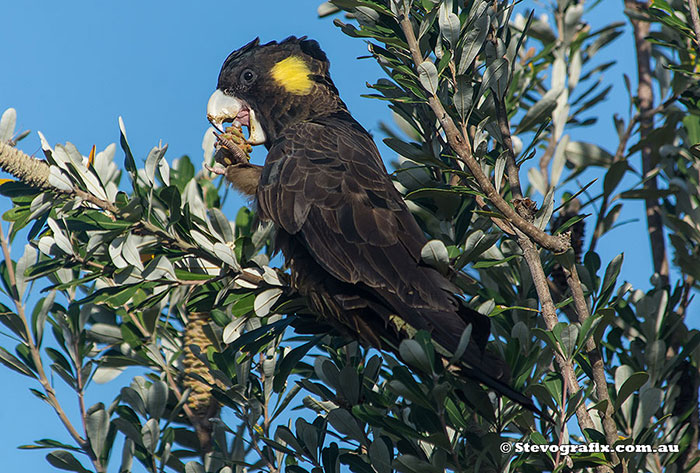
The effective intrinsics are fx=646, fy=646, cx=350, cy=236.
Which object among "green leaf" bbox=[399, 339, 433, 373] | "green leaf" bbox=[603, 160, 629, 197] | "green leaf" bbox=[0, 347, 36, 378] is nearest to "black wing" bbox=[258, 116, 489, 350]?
"green leaf" bbox=[399, 339, 433, 373]

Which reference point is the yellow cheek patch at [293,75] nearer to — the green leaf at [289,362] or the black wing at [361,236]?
the black wing at [361,236]

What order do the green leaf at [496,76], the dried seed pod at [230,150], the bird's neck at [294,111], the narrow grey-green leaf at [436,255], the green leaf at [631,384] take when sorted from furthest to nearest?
the bird's neck at [294,111]
the dried seed pod at [230,150]
the green leaf at [496,76]
the narrow grey-green leaf at [436,255]
the green leaf at [631,384]

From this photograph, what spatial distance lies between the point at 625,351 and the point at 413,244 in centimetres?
112

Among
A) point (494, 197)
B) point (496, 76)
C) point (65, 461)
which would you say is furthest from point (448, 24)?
point (65, 461)

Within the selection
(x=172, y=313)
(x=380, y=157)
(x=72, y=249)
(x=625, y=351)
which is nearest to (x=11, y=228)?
(x=72, y=249)

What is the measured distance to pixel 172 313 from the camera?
10.6ft

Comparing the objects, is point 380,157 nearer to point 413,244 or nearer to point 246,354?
point 413,244

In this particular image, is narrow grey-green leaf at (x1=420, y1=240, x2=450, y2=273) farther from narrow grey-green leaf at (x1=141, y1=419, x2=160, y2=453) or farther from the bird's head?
the bird's head

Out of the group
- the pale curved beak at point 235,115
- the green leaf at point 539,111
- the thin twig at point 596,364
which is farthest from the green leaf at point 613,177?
the pale curved beak at point 235,115

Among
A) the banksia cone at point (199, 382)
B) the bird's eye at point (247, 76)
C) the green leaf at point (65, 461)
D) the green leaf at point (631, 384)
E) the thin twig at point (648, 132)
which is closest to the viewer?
the green leaf at point (631, 384)

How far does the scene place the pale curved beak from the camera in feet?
12.3

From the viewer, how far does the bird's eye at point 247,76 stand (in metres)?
3.85

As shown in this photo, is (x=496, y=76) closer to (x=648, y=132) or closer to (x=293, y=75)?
(x=648, y=132)

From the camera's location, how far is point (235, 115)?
379cm
